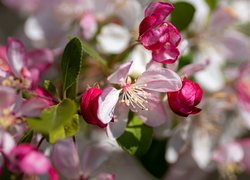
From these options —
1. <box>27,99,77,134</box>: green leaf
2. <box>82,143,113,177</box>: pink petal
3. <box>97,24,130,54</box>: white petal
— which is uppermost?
<box>27,99,77,134</box>: green leaf

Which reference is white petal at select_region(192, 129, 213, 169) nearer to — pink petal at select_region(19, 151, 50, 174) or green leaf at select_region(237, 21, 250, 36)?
green leaf at select_region(237, 21, 250, 36)

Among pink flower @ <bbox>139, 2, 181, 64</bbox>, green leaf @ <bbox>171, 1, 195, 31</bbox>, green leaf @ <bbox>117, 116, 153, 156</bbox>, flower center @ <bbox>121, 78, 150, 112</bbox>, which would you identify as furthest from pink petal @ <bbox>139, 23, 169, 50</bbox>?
green leaf @ <bbox>171, 1, 195, 31</bbox>

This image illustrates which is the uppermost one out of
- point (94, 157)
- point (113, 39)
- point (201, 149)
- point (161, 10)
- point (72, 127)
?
point (161, 10)

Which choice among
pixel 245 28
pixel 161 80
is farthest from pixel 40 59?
pixel 245 28

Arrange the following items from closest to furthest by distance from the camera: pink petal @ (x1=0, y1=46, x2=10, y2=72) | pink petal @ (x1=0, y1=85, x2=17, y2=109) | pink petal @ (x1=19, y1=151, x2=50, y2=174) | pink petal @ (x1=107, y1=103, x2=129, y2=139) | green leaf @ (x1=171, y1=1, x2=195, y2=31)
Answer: pink petal @ (x1=19, y1=151, x2=50, y2=174) < pink petal @ (x1=0, y1=85, x2=17, y2=109) < pink petal @ (x1=107, y1=103, x2=129, y2=139) < pink petal @ (x1=0, y1=46, x2=10, y2=72) < green leaf @ (x1=171, y1=1, x2=195, y2=31)

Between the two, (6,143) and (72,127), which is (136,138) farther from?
(6,143)
